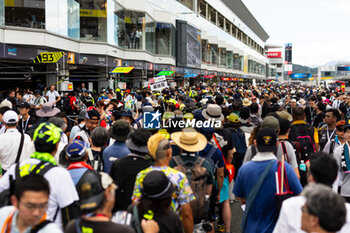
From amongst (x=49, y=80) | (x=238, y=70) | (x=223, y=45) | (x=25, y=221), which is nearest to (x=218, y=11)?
(x=223, y=45)

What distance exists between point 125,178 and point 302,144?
127 inches

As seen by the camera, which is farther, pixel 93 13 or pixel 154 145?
pixel 93 13

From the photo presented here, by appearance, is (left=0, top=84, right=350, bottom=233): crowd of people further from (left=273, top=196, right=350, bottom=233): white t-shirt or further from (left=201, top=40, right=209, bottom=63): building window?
(left=201, top=40, right=209, bottom=63): building window

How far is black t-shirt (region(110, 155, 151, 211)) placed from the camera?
384 centimetres

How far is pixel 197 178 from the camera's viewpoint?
3.86 metres

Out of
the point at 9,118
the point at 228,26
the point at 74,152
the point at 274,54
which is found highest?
the point at 274,54

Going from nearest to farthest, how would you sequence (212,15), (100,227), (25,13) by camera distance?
(100,227) → (25,13) → (212,15)

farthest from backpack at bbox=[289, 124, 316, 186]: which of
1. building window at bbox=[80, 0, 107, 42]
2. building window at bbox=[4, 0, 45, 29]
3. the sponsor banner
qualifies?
building window at bbox=[80, 0, 107, 42]

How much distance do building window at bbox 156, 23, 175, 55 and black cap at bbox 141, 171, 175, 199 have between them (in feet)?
107

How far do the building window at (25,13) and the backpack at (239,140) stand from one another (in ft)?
44.9

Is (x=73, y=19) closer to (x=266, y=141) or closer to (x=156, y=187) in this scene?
(x=266, y=141)

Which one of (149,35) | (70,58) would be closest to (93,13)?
(70,58)

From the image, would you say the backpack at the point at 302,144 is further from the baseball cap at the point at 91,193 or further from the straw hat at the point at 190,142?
the baseball cap at the point at 91,193

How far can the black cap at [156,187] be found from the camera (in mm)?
2738
